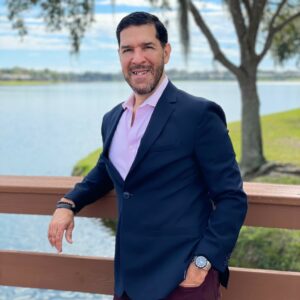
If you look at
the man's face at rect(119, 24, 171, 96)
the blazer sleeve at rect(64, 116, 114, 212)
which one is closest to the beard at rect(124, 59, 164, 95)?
the man's face at rect(119, 24, 171, 96)

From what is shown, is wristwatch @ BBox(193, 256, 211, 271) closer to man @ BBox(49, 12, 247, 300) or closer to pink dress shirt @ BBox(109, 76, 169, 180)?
man @ BBox(49, 12, 247, 300)

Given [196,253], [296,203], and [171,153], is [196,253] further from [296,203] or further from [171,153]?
[296,203]

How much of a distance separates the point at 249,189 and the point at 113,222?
346 inches

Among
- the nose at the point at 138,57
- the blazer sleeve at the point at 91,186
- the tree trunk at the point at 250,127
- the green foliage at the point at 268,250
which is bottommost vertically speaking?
the green foliage at the point at 268,250

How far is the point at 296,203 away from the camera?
1.84 m

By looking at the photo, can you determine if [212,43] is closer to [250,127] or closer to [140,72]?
[250,127]

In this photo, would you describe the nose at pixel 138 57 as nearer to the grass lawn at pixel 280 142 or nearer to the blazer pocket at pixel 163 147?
the blazer pocket at pixel 163 147

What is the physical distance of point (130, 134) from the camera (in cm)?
167

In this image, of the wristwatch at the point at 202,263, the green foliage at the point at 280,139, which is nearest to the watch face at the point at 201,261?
the wristwatch at the point at 202,263

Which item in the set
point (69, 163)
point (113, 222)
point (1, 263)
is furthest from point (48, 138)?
point (1, 263)

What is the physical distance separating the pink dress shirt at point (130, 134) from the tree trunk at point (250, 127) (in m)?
8.58

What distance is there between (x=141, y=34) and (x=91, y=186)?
574 mm

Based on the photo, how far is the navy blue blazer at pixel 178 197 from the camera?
1.53 meters

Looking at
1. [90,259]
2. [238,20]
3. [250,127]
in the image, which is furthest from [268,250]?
[90,259]
